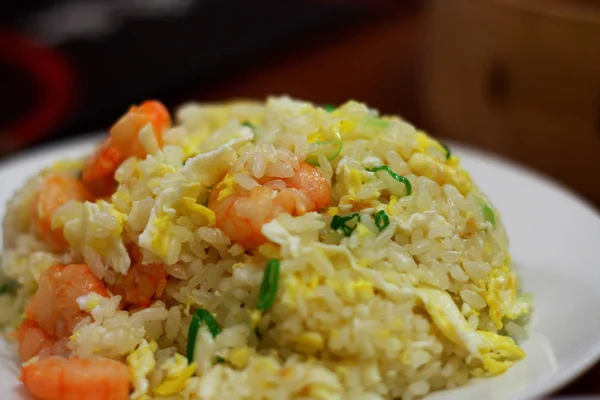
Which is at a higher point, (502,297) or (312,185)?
(312,185)

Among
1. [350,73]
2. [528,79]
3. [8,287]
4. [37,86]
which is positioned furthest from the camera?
[350,73]

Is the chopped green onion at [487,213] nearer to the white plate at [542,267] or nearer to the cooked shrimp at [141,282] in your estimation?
the white plate at [542,267]

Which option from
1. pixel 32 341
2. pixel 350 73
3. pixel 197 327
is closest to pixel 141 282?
pixel 197 327

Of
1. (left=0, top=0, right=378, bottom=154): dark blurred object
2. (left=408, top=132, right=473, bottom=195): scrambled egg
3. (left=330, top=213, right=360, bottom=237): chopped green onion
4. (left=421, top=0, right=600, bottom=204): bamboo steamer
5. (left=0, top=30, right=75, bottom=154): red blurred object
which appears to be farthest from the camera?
(left=0, top=0, right=378, bottom=154): dark blurred object

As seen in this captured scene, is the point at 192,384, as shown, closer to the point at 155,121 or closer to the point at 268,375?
the point at 268,375

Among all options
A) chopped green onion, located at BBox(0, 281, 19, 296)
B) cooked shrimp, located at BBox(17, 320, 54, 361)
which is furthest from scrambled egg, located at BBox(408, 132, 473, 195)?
chopped green onion, located at BBox(0, 281, 19, 296)

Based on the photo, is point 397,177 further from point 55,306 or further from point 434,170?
point 55,306

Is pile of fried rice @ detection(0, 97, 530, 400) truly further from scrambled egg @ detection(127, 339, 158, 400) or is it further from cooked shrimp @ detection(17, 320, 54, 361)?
cooked shrimp @ detection(17, 320, 54, 361)
